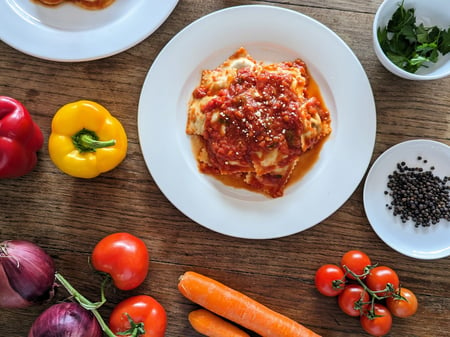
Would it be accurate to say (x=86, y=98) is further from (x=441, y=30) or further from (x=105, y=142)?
(x=441, y=30)

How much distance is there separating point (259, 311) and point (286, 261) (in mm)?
331

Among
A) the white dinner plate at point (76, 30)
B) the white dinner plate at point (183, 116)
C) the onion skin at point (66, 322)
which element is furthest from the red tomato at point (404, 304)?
the white dinner plate at point (76, 30)

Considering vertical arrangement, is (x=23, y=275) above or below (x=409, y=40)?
below

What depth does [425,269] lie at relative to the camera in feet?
9.34

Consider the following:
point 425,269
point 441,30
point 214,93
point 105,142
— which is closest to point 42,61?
point 105,142

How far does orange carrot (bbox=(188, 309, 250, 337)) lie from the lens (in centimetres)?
274

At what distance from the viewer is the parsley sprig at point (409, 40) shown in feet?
8.70

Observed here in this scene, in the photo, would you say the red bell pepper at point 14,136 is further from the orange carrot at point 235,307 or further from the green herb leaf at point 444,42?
the green herb leaf at point 444,42

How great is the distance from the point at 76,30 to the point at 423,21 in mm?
1998

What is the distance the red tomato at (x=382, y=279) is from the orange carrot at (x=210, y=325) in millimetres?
802

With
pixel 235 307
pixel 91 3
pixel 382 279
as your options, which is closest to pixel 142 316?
pixel 235 307

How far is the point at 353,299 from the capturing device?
268 cm

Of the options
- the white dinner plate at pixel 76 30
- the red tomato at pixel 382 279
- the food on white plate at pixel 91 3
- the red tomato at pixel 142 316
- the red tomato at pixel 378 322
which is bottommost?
the red tomato at pixel 378 322

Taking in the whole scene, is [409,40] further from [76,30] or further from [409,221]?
[76,30]
